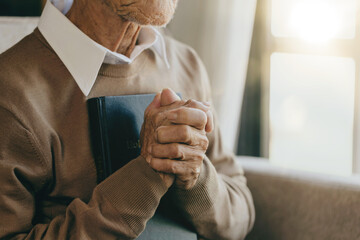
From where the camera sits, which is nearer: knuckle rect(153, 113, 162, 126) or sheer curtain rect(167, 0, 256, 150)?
knuckle rect(153, 113, 162, 126)

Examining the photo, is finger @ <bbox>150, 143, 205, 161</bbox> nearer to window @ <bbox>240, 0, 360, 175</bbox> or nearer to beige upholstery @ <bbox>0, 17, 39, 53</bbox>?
beige upholstery @ <bbox>0, 17, 39, 53</bbox>

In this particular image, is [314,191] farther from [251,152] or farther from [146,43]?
[251,152]

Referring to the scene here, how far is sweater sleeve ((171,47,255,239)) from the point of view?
0.81m

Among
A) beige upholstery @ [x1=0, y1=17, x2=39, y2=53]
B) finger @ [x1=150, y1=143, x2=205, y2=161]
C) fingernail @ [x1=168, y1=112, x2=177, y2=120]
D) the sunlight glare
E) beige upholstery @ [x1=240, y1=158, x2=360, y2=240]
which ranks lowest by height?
beige upholstery @ [x1=240, y1=158, x2=360, y2=240]

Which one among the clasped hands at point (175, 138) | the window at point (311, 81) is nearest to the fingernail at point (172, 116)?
the clasped hands at point (175, 138)

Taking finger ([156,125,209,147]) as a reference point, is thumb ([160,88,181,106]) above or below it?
above

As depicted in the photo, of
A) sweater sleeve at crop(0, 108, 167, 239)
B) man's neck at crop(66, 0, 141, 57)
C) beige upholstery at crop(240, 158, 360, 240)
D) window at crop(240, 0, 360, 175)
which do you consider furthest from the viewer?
window at crop(240, 0, 360, 175)

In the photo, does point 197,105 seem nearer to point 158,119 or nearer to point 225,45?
point 158,119

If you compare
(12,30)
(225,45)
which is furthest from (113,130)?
(225,45)

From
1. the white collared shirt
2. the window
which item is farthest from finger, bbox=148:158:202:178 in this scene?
the window

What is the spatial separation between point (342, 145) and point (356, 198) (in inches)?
37.2

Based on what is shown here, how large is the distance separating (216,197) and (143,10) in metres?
0.45

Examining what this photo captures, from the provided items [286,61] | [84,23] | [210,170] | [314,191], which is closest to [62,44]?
[84,23]

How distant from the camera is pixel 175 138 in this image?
0.69m
